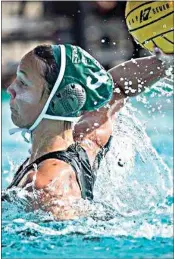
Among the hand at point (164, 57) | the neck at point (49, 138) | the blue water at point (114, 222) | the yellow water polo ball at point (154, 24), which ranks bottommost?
the blue water at point (114, 222)

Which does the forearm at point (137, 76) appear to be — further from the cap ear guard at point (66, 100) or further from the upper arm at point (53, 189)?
the upper arm at point (53, 189)

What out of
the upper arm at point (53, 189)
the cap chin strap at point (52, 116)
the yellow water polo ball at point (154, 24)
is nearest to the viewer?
the upper arm at point (53, 189)

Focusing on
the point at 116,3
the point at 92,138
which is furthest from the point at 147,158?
the point at 116,3

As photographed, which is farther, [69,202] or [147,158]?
[147,158]

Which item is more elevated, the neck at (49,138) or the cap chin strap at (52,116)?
the cap chin strap at (52,116)

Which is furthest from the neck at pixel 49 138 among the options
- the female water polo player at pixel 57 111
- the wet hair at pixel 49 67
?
the wet hair at pixel 49 67

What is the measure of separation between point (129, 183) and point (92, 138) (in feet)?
0.95

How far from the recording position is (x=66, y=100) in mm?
A: 2219

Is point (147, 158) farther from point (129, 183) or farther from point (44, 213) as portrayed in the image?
point (44, 213)

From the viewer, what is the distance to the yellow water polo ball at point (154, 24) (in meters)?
2.41

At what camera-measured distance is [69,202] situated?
214 centimetres

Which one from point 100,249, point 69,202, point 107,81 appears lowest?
point 100,249

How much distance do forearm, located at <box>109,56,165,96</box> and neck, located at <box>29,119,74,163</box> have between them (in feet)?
1.07

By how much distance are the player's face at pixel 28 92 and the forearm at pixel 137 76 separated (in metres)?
0.36
